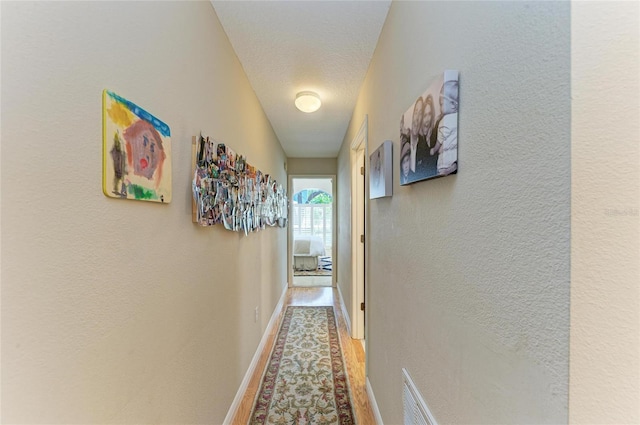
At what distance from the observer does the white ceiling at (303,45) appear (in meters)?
1.36

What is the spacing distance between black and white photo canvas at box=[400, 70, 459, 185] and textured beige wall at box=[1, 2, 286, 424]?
89 cm

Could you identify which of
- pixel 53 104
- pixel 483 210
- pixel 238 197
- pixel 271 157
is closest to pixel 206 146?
pixel 238 197

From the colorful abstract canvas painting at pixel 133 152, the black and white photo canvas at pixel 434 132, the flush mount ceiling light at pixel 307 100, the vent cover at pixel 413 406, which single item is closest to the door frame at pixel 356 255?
the flush mount ceiling light at pixel 307 100

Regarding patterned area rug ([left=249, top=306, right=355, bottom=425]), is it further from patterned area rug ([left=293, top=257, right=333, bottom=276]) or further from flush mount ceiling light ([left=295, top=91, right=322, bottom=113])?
patterned area rug ([left=293, top=257, right=333, bottom=276])

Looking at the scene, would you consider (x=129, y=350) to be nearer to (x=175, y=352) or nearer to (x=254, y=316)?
(x=175, y=352)

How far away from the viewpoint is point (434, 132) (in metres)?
0.79

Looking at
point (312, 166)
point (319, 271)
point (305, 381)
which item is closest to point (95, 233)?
point (305, 381)

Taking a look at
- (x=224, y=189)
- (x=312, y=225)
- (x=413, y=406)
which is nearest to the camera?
(x=413, y=406)

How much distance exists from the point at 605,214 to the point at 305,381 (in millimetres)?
2162

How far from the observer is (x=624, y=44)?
1.27 feet

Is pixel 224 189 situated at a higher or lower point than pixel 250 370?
higher

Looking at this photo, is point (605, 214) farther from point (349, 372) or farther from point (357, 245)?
point (357, 245)

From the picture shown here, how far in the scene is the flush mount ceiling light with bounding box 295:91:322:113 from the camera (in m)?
2.24

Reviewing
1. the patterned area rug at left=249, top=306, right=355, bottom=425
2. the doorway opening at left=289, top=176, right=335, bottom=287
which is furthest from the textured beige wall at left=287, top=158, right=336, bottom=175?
the patterned area rug at left=249, top=306, right=355, bottom=425
